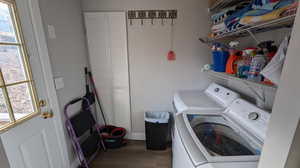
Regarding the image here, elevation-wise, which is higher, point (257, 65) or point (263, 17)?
point (263, 17)

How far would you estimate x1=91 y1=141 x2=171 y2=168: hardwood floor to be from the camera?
1777mm

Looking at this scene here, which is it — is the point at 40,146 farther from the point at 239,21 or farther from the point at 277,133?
the point at 239,21

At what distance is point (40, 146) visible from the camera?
1.25m

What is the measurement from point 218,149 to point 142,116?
56.3 inches

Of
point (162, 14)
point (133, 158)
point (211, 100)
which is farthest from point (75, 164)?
point (162, 14)

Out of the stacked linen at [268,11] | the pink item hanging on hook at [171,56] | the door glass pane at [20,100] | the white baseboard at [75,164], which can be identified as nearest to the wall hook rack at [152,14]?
the pink item hanging on hook at [171,56]

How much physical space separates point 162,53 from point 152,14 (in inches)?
23.0

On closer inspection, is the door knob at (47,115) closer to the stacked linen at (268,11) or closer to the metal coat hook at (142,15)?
the metal coat hook at (142,15)

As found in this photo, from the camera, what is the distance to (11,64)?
103 cm

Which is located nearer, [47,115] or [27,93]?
[27,93]

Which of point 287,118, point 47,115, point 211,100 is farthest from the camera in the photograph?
point 211,100

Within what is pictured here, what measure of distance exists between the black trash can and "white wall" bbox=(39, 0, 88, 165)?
108cm

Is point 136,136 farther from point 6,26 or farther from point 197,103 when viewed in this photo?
point 6,26

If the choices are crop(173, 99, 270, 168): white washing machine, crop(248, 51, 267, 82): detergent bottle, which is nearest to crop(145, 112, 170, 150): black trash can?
crop(173, 99, 270, 168): white washing machine
